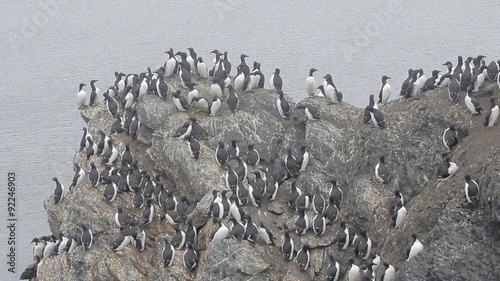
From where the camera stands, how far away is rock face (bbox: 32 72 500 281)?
14969mm

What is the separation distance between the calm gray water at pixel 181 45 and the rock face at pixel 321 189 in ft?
48.2

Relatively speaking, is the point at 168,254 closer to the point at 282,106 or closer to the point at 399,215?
the point at 399,215

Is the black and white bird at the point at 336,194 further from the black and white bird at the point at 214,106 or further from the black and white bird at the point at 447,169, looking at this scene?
the black and white bird at the point at 214,106

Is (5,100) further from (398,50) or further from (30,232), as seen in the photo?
(398,50)

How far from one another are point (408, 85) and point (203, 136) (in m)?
6.08

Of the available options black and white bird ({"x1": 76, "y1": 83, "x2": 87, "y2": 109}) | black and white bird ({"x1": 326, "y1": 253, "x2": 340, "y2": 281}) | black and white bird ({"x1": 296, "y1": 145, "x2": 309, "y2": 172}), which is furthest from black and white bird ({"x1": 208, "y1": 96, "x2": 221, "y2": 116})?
black and white bird ({"x1": 326, "y1": 253, "x2": 340, "y2": 281})

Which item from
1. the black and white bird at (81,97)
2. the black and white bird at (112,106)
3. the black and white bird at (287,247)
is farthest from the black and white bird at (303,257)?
the black and white bird at (81,97)

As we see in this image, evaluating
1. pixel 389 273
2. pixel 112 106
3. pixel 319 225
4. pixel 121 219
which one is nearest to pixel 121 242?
→ pixel 121 219

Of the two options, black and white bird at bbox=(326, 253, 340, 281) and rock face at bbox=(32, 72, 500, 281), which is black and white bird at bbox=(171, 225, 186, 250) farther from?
black and white bird at bbox=(326, 253, 340, 281)

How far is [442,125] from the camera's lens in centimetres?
1972

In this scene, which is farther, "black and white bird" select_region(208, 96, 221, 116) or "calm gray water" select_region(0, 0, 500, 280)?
"calm gray water" select_region(0, 0, 500, 280)

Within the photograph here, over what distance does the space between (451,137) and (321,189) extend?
422 centimetres

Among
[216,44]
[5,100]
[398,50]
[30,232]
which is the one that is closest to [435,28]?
[398,50]

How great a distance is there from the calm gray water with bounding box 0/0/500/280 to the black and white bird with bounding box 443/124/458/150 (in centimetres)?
2248
